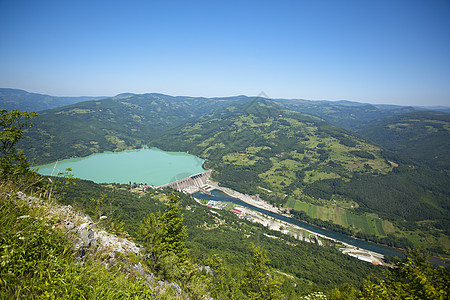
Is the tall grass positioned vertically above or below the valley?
above

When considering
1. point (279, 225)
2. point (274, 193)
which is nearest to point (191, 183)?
point (274, 193)

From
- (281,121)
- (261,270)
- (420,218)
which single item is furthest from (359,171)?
(261,270)

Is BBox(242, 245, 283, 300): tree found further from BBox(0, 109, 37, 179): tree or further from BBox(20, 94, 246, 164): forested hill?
BBox(20, 94, 246, 164): forested hill

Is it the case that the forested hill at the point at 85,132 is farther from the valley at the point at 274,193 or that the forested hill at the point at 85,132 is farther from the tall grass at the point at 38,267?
the tall grass at the point at 38,267

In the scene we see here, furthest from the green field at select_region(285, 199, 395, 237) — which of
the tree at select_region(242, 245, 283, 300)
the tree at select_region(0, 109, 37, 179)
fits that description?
the tree at select_region(0, 109, 37, 179)

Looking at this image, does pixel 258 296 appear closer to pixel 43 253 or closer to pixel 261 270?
pixel 261 270

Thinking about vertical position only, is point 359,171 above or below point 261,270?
below
